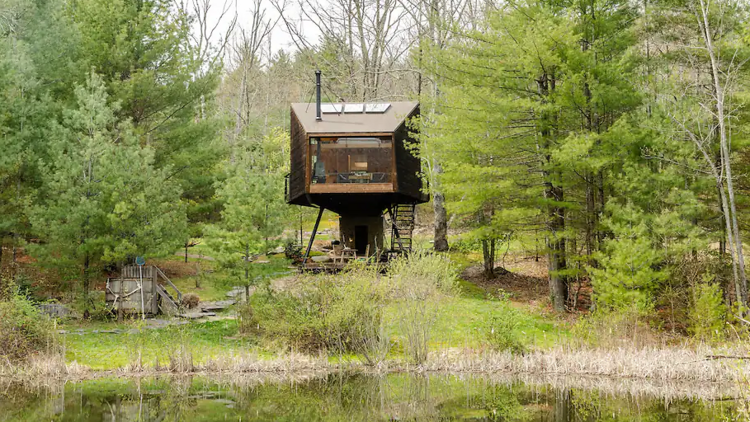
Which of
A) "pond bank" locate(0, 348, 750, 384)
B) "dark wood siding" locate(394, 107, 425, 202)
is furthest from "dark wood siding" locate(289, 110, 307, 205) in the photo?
"pond bank" locate(0, 348, 750, 384)

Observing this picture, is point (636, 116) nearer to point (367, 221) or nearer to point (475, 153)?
point (475, 153)

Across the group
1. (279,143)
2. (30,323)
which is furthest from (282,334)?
(279,143)

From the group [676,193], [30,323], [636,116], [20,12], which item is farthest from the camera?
[20,12]

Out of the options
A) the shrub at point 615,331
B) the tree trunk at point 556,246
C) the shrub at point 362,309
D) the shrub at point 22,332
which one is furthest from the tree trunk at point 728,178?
the shrub at point 22,332

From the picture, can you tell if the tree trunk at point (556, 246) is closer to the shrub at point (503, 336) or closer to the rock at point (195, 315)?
the shrub at point (503, 336)

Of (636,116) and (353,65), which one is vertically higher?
(353,65)

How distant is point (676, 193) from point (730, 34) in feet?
14.4

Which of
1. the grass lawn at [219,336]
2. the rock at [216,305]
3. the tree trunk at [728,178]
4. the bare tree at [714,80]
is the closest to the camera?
the grass lawn at [219,336]

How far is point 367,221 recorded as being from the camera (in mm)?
23578

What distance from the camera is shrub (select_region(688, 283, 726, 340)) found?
46.0 feet

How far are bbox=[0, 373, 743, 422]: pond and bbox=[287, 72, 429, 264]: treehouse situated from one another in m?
8.59

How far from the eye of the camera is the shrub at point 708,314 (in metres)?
14.0

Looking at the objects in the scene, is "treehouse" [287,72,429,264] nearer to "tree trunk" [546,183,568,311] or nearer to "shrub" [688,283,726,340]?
"tree trunk" [546,183,568,311]

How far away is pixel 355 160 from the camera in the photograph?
20.8m
